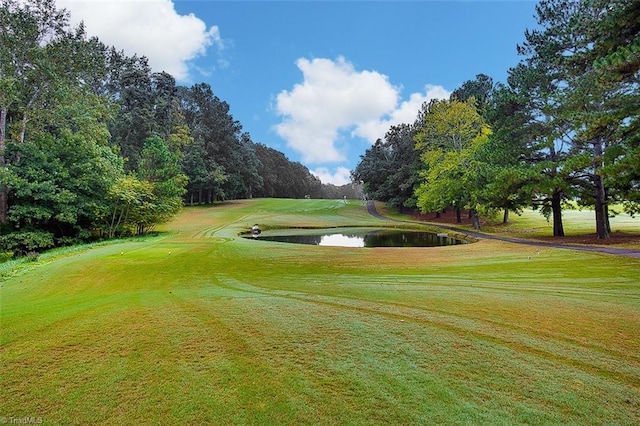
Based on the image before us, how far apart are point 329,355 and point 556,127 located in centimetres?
2032

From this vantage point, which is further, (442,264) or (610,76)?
Answer: (442,264)

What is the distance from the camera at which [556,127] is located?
17.9m

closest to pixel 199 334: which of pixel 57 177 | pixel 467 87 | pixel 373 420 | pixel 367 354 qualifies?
pixel 367 354

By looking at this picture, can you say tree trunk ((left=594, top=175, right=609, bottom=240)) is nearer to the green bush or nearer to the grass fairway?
the grass fairway

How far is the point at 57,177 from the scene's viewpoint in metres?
18.9

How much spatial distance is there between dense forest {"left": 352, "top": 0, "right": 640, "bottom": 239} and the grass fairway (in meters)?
7.69

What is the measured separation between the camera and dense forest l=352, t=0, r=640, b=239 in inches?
413

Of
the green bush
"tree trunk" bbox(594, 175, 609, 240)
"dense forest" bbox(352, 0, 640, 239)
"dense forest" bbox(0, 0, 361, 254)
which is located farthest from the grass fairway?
"dense forest" bbox(0, 0, 361, 254)

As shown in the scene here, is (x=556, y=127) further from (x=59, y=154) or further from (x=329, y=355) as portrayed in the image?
(x=59, y=154)

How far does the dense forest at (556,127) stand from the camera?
1049cm

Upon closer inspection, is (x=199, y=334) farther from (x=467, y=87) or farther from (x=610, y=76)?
(x=467, y=87)

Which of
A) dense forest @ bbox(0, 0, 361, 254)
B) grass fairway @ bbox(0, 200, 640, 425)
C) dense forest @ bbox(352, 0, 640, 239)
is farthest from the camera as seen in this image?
dense forest @ bbox(0, 0, 361, 254)

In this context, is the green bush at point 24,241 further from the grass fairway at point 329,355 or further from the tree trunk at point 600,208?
the tree trunk at point 600,208

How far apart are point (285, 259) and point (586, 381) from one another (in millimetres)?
10573
